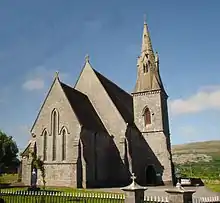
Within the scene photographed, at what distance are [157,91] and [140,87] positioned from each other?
3003 mm

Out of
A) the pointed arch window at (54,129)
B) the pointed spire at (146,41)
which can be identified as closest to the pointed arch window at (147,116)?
the pointed spire at (146,41)

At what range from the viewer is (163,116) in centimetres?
4266

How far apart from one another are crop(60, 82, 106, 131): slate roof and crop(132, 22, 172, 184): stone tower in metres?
7.23

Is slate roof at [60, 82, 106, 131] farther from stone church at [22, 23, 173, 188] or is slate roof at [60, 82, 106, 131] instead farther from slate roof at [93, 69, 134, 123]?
slate roof at [93, 69, 134, 123]

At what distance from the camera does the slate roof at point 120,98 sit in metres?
41.5

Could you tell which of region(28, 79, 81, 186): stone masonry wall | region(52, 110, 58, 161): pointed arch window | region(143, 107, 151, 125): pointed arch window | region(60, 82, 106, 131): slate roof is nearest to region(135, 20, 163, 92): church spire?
region(143, 107, 151, 125): pointed arch window

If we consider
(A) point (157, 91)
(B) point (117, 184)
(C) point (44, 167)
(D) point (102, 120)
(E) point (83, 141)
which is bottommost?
(B) point (117, 184)

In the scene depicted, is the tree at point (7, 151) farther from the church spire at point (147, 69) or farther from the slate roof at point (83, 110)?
the church spire at point (147, 69)

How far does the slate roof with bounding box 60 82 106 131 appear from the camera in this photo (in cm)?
3516

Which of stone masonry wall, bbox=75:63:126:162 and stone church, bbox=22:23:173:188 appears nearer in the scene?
stone church, bbox=22:23:173:188

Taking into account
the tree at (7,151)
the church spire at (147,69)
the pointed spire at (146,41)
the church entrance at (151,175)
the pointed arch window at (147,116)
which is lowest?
the church entrance at (151,175)

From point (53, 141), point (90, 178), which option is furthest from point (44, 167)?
point (90, 178)

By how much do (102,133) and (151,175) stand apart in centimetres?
1010

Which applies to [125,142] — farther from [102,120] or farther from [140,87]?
[140,87]
